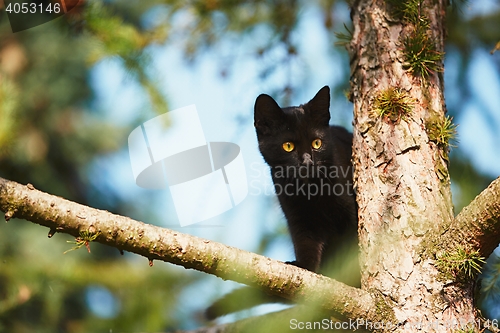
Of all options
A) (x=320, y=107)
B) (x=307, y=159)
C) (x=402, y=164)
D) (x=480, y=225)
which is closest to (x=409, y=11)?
(x=402, y=164)

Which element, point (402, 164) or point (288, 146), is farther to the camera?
point (288, 146)

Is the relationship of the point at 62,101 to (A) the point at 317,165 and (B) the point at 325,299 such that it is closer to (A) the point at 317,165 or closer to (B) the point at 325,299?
(A) the point at 317,165

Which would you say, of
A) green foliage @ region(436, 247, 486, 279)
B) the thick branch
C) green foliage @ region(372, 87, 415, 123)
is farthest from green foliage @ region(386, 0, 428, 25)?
green foliage @ region(436, 247, 486, 279)

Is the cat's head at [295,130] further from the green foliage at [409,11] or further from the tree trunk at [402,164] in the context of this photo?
the green foliage at [409,11]

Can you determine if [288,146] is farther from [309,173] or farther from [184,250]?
[184,250]

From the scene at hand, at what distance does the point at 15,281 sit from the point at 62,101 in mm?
1761

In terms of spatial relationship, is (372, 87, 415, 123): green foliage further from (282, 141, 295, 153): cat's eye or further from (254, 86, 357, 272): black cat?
(282, 141, 295, 153): cat's eye

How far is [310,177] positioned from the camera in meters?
2.97

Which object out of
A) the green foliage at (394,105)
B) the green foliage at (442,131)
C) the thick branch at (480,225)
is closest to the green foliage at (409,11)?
the green foliage at (394,105)

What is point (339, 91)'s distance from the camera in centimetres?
329

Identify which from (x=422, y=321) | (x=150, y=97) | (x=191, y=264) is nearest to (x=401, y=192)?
(x=422, y=321)

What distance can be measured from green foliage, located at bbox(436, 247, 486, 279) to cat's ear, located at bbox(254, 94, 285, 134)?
1.46 meters

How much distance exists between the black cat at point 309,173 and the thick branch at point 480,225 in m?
0.99

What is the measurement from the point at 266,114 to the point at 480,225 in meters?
1.62
